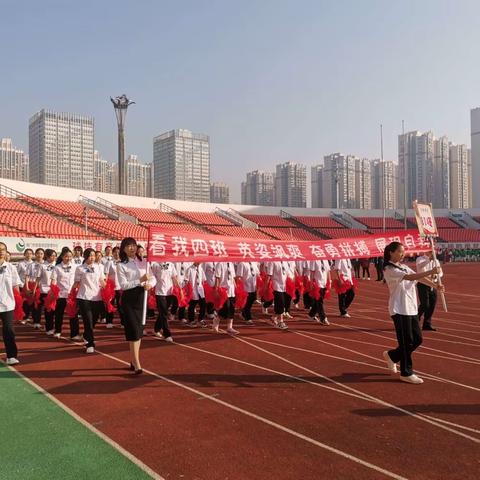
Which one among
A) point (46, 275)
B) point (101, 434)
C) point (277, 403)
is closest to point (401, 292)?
point (277, 403)

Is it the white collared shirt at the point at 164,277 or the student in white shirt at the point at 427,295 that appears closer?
the white collared shirt at the point at 164,277

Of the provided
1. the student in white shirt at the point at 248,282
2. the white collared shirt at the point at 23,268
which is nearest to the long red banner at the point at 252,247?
the student in white shirt at the point at 248,282

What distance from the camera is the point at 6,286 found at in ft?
21.9

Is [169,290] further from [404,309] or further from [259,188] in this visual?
[259,188]

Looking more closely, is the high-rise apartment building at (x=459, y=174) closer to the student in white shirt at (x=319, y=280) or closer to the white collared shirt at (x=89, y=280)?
the student in white shirt at (x=319, y=280)

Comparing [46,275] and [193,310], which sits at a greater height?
[46,275]

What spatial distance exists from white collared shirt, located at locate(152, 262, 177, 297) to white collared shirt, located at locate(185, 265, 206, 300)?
127 cm

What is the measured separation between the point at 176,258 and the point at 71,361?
6.99ft

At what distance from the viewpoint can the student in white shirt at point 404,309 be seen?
18.1ft

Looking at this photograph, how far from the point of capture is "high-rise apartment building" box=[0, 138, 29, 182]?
6278 cm

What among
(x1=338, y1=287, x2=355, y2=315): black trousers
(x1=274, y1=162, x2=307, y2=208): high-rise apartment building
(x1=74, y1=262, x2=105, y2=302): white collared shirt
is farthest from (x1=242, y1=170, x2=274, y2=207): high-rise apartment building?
(x1=74, y1=262, x2=105, y2=302): white collared shirt

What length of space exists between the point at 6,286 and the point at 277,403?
4.33 meters

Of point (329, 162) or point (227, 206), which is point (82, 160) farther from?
point (329, 162)

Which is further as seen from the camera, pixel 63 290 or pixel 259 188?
Answer: pixel 259 188
